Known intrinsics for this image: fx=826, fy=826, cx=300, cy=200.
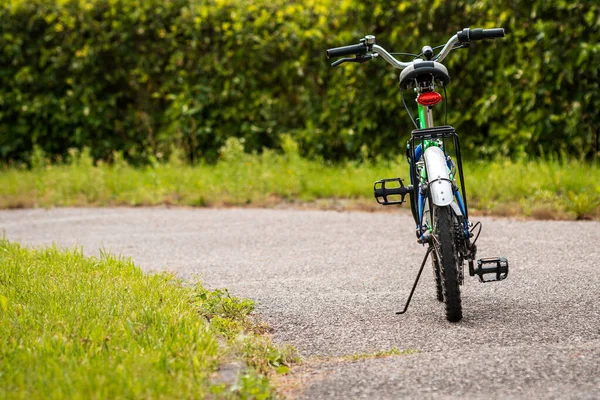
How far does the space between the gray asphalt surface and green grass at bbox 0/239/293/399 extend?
27cm

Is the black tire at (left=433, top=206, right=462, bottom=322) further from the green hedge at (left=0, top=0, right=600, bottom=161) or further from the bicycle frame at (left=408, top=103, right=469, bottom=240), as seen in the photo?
the green hedge at (left=0, top=0, right=600, bottom=161)

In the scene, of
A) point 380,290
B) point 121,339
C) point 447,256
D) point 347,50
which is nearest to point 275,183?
point 380,290

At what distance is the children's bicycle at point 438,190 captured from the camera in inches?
166

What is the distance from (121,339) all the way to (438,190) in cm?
175

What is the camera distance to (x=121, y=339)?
3707 millimetres

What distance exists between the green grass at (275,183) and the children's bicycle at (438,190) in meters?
3.45

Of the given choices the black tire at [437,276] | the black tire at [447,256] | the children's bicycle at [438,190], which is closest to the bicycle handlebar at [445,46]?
the children's bicycle at [438,190]

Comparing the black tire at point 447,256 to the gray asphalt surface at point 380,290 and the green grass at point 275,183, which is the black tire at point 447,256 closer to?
the gray asphalt surface at point 380,290

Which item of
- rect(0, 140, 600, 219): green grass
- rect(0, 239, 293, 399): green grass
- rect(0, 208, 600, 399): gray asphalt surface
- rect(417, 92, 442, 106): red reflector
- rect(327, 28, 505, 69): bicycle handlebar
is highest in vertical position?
rect(327, 28, 505, 69): bicycle handlebar

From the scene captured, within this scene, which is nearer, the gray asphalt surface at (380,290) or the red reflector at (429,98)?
the gray asphalt surface at (380,290)

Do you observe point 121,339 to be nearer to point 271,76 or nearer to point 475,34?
point 475,34

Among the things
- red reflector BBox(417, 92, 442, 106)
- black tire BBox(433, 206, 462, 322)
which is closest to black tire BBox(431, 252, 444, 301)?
black tire BBox(433, 206, 462, 322)

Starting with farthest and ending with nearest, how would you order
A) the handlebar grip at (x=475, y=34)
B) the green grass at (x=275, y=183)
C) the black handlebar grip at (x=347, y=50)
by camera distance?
the green grass at (x=275, y=183), the black handlebar grip at (x=347, y=50), the handlebar grip at (x=475, y=34)

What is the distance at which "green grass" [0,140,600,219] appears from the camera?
803 centimetres
